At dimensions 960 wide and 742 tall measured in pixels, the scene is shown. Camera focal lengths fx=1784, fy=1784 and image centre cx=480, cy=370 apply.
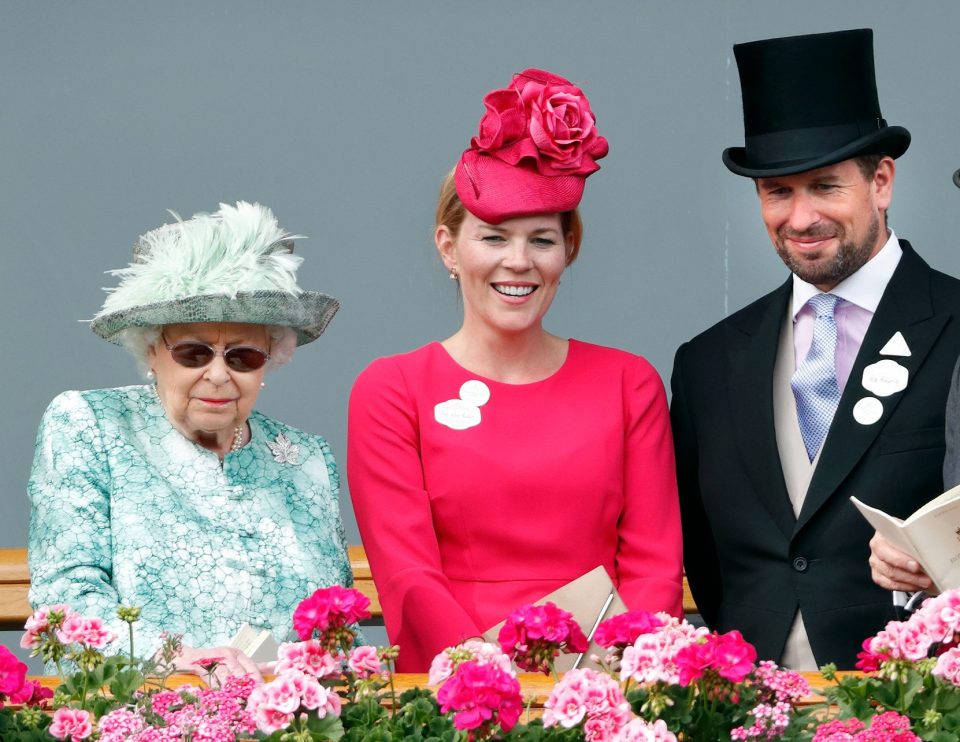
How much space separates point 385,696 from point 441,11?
10.4 ft

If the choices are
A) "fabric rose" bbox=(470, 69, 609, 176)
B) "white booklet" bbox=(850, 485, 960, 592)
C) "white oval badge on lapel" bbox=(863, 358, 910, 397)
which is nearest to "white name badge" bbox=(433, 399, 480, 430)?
"fabric rose" bbox=(470, 69, 609, 176)

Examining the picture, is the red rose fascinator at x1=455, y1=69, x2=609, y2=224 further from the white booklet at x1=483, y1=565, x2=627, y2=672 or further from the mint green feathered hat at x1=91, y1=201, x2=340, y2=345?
the white booklet at x1=483, y1=565, x2=627, y2=672

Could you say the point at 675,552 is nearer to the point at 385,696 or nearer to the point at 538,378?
the point at 538,378

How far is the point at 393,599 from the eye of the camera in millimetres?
3539

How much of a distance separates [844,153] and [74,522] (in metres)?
1.71

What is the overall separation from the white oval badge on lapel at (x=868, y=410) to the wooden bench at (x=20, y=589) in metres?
1.10

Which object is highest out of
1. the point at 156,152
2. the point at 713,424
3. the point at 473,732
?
the point at 156,152

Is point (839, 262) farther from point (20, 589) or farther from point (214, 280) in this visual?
point (20, 589)

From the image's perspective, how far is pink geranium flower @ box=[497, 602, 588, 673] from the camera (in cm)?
248

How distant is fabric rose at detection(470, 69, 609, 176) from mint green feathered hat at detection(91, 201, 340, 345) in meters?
0.48

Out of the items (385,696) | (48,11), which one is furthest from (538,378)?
(48,11)

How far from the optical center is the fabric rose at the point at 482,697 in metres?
2.31

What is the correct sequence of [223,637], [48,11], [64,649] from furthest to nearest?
[48,11] < [223,637] < [64,649]

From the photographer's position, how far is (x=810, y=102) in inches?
149
